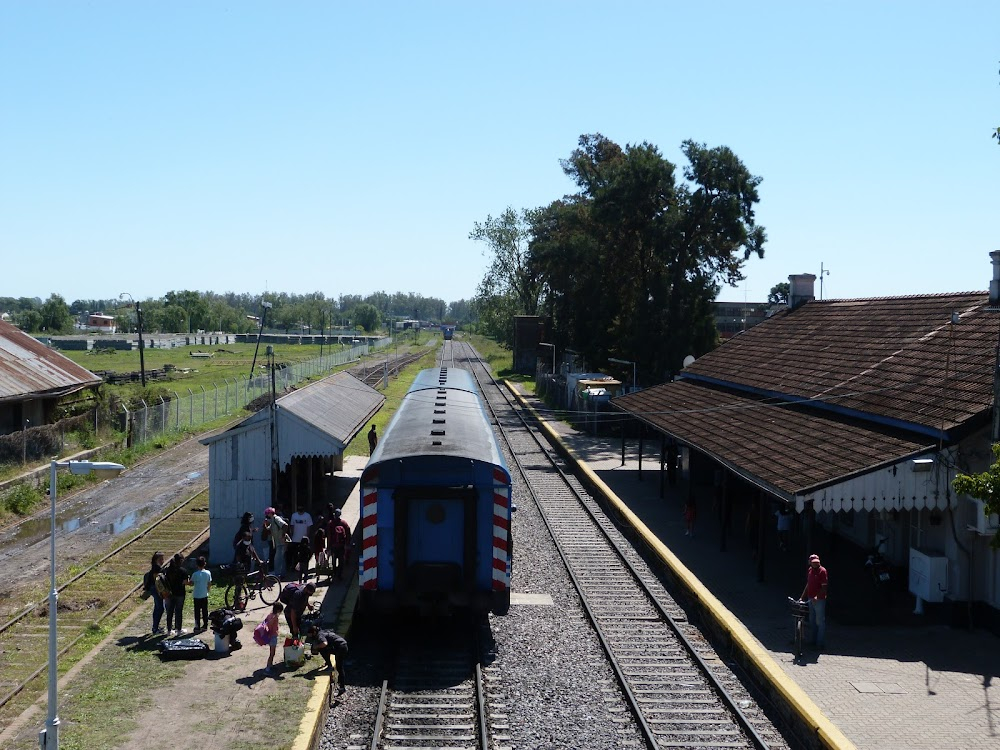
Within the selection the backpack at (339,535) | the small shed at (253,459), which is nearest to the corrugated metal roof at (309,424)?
the small shed at (253,459)

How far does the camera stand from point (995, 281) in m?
19.3

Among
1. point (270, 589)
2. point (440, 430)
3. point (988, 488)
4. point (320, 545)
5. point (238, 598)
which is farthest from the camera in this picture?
point (320, 545)

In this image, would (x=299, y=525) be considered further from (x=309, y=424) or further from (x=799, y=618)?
(x=799, y=618)

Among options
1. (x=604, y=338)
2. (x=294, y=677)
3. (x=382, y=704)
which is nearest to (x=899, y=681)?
(x=382, y=704)

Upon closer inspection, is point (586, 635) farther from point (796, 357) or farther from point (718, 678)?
point (796, 357)

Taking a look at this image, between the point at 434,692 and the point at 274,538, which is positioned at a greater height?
the point at 274,538

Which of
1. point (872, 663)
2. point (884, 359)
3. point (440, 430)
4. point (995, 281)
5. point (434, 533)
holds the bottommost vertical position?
point (872, 663)

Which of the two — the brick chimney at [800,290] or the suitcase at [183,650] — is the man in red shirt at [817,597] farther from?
the brick chimney at [800,290]

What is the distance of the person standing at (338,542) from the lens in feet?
56.0

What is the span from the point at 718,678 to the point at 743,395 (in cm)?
1278

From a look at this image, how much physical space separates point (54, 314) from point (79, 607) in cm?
15593

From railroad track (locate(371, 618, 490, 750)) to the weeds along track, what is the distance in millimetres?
4576

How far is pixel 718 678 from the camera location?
1310cm

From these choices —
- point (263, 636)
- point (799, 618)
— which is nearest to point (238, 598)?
point (263, 636)
